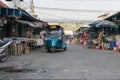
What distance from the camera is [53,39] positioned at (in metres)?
27.7

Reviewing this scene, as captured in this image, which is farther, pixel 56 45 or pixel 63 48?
pixel 63 48

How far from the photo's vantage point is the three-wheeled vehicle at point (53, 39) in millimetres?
27475

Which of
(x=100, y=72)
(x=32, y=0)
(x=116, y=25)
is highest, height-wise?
(x=32, y=0)

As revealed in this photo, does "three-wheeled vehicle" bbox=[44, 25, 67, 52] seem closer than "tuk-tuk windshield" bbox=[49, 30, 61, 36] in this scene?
Yes

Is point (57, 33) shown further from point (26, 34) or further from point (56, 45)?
point (26, 34)

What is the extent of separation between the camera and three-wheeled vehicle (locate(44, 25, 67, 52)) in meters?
27.5

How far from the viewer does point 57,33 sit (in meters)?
28.8

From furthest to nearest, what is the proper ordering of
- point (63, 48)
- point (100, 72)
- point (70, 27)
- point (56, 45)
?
point (70, 27), point (63, 48), point (56, 45), point (100, 72)

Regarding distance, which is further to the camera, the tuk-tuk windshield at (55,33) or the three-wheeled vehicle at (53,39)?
the tuk-tuk windshield at (55,33)

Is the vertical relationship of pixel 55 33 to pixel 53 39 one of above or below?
above

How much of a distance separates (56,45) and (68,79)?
16.5m

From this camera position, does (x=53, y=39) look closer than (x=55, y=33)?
Yes

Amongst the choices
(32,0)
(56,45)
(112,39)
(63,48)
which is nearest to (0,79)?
(56,45)

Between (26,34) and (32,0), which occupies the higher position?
(32,0)
